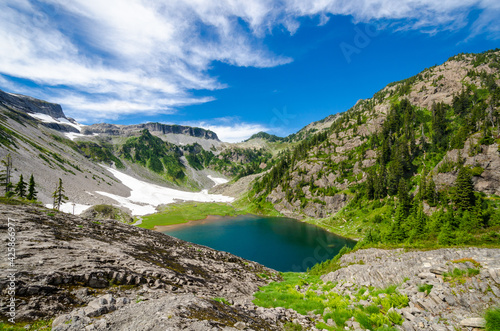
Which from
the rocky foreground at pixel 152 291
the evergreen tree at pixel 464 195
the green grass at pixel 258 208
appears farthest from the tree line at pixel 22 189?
the evergreen tree at pixel 464 195

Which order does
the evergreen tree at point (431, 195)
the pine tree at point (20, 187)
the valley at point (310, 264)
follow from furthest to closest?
the evergreen tree at point (431, 195) → the pine tree at point (20, 187) → the valley at point (310, 264)

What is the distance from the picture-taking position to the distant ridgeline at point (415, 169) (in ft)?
134

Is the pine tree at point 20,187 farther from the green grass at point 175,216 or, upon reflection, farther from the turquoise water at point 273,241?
the turquoise water at point 273,241

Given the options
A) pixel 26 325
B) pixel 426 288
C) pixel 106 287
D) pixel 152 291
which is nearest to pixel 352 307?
pixel 426 288

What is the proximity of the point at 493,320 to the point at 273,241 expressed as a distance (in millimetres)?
65318

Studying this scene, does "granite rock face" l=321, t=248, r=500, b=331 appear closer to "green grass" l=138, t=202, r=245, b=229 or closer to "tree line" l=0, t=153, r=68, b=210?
"tree line" l=0, t=153, r=68, b=210

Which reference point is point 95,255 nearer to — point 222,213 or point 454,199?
point 454,199

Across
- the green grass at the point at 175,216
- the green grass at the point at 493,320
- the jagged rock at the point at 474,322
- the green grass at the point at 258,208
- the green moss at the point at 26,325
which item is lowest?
the green grass at the point at 175,216

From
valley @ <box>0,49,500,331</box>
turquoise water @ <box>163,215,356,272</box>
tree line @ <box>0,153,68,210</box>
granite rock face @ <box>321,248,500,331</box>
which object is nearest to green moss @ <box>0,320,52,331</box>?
valley @ <box>0,49,500,331</box>

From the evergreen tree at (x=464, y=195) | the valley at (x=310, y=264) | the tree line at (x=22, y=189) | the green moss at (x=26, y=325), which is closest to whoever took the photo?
the green moss at (x=26, y=325)

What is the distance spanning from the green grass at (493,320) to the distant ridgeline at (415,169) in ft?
77.5

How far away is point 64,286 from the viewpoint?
1030cm

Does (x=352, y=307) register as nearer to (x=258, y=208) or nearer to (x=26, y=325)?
(x=26, y=325)

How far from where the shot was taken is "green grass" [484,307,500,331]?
6.98 meters
